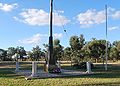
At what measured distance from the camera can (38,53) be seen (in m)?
118

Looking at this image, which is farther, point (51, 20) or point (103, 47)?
point (103, 47)

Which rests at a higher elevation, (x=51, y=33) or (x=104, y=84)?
(x=51, y=33)

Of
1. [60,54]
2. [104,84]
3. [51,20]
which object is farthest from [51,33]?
[60,54]

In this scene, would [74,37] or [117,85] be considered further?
[74,37]

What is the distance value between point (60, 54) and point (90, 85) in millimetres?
72398

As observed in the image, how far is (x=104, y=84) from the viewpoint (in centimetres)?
1616

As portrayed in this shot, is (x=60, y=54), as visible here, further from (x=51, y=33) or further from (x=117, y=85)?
(x=117, y=85)

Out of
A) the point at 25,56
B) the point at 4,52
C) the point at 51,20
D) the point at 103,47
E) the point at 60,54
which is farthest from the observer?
the point at 25,56

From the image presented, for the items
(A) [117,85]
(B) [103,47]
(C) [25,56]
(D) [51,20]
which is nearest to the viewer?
(A) [117,85]

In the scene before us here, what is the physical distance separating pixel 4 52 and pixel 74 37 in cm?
5052

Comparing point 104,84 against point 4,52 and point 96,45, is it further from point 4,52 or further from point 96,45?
point 4,52

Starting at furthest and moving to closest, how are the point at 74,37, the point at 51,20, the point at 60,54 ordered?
1. the point at 60,54
2. the point at 74,37
3. the point at 51,20

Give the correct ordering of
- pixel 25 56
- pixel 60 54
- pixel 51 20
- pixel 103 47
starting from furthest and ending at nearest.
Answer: pixel 25 56 < pixel 60 54 < pixel 103 47 < pixel 51 20

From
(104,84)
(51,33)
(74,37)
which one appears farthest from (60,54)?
(104,84)
